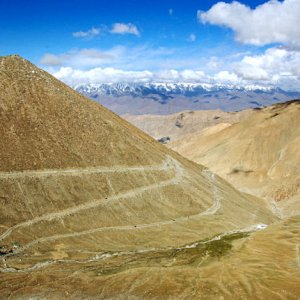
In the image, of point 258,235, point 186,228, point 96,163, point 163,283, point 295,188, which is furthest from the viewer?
point 295,188

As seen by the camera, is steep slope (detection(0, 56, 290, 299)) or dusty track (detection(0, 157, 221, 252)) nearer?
steep slope (detection(0, 56, 290, 299))

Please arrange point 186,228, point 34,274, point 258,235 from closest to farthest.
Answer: point 34,274 → point 258,235 → point 186,228

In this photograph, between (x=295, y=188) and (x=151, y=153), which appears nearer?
(x=151, y=153)

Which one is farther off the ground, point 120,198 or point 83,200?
point 83,200

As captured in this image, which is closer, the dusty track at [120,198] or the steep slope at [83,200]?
the steep slope at [83,200]

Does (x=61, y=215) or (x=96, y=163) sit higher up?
(x=96, y=163)

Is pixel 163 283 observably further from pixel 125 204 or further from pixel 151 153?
pixel 151 153

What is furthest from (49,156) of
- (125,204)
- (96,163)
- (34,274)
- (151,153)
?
(34,274)
